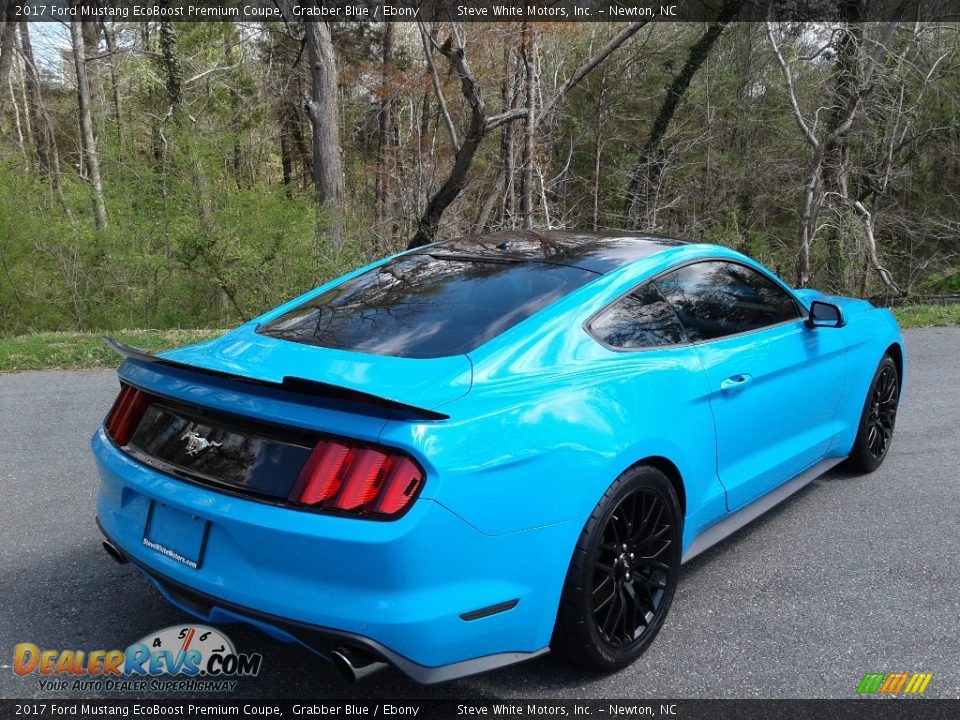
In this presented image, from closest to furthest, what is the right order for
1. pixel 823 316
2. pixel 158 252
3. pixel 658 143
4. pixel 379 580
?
pixel 379 580 → pixel 823 316 → pixel 158 252 → pixel 658 143

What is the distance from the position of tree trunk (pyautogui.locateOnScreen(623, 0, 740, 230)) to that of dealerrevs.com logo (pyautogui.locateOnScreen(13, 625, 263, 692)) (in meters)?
18.3

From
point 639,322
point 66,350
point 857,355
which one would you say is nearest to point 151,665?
point 639,322

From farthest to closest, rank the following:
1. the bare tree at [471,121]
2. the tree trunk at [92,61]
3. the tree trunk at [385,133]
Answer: the tree trunk at [92,61]
the tree trunk at [385,133]
the bare tree at [471,121]

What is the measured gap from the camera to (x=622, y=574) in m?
2.69

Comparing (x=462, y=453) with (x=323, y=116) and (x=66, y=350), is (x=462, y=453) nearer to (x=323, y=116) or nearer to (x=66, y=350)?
(x=66, y=350)

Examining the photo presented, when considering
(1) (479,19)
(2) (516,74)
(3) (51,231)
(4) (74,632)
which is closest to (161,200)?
(3) (51,231)

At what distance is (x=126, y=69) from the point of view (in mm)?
21078

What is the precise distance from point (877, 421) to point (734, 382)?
196cm

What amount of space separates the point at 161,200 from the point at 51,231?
158 cm

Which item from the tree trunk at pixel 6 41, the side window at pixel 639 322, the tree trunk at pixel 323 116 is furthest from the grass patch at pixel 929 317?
the tree trunk at pixel 6 41

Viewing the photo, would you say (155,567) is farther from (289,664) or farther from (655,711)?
(655,711)

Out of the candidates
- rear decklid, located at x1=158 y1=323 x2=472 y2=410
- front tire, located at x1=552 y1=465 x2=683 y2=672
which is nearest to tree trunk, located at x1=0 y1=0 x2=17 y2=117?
rear decklid, located at x1=158 y1=323 x2=472 y2=410

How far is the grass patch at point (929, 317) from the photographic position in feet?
32.8

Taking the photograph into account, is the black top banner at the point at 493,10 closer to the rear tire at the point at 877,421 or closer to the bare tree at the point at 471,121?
the bare tree at the point at 471,121
